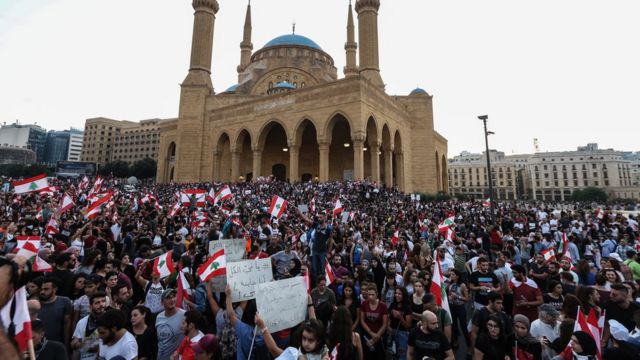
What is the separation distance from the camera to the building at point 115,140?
85625 mm

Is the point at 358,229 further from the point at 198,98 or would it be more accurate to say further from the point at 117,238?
the point at 198,98

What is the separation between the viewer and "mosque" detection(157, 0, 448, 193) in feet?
83.5

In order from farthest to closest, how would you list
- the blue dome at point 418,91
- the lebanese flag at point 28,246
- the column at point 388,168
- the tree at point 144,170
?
the tree at point 144,170, the blue dome at point 418,91, the column at point 388,168, the lebanese flag at point 28,246

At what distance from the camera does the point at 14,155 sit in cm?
9175

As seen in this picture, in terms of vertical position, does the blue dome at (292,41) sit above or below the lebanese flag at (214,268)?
above

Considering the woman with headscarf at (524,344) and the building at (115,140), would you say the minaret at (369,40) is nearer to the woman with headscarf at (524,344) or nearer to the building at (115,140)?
the woman with headscarf at (524,344)

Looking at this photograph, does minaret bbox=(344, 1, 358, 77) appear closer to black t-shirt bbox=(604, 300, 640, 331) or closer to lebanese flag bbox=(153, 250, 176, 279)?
lebanese flag bbox=(153, 250, 176, 279)

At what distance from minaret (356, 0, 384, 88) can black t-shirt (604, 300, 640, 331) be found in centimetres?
2740

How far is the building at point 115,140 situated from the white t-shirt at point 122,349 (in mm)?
92949

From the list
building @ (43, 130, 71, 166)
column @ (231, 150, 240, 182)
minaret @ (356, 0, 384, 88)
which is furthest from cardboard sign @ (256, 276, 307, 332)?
building @ (43, 130, 71, 166)

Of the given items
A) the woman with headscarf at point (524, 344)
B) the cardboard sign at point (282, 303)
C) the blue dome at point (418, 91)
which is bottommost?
the woman with headscarf at point (524, 344)

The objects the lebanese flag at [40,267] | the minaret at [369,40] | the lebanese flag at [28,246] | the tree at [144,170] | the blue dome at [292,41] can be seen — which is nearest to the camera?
the lebanese flag at [40,267]

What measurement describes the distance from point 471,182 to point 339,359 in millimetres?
100449

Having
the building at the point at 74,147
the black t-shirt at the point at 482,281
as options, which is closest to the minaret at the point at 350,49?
the black t-shirt at the point at 482,281
